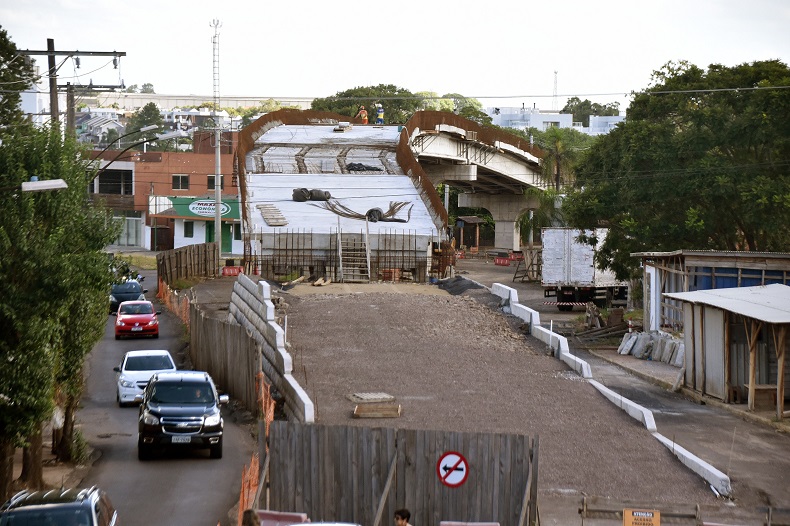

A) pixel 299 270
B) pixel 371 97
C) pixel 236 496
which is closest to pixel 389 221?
pixel 299 270

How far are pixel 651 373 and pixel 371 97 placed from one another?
94.6 m

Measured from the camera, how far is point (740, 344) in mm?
28203

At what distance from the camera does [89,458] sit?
22.2 m

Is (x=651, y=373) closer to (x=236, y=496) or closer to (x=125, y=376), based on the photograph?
(x=125, y=376)

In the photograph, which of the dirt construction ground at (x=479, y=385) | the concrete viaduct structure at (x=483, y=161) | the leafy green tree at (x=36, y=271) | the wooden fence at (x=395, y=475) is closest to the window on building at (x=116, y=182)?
the concrete viaduct structure at (x=483, y=161)

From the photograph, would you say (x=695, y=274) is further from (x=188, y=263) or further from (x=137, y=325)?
(x=188, y=263)

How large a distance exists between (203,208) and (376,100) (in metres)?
47.7

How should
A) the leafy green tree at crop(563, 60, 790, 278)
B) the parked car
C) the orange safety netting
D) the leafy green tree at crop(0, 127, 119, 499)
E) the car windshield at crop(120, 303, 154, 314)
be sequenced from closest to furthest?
the leafy green tree at crop(0, 127, 119, 499)
the orange safety netting
the car windshield at crop(120, 303, 154, 314)
the leafy green tree at crop(563, 60, 790, 278)
the parked car

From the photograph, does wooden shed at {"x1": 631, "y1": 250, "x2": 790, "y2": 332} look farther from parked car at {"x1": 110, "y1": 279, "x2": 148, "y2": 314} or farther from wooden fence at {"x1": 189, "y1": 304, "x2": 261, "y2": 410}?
parked car at {"x1": 110, "y1": 279, "x2": 148, "y2": 314}

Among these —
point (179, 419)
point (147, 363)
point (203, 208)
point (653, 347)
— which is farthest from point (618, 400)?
point (203, 208)

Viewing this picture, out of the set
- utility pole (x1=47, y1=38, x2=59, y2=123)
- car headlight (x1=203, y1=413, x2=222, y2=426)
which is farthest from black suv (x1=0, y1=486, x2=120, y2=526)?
utility pole (x1=47, y1=38, x2=59, y2=123)

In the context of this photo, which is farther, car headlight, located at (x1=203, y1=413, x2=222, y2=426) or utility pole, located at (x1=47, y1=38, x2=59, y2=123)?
utility pole, located at (x1=47, y1=38, x2=59, y2=123)

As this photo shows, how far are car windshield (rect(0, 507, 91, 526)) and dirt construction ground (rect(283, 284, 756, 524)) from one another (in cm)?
664

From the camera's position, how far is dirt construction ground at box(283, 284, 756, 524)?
1816 centimetres
